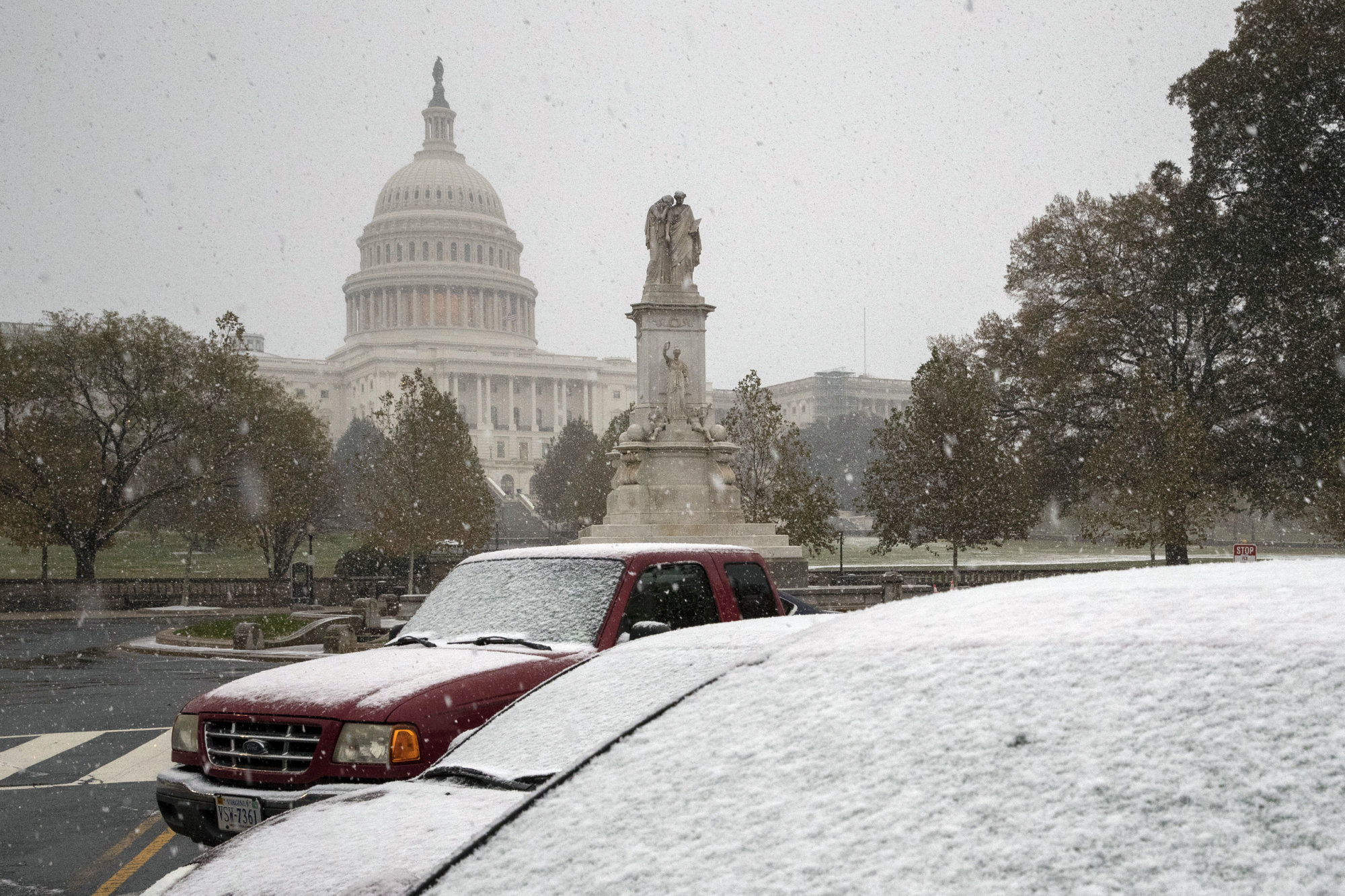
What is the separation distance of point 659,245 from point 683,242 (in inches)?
21.2

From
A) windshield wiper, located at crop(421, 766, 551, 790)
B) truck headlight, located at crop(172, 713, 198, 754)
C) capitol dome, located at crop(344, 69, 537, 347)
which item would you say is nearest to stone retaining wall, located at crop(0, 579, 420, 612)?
truck headlight, located at crop(172, 713, 198, 754)

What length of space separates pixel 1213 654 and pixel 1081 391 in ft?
119

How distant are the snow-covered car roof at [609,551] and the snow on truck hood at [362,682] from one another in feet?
2.49

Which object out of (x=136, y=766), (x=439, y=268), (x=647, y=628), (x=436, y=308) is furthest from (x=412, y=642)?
(x=436, y=308)

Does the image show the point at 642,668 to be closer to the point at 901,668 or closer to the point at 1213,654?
the point at 901,668

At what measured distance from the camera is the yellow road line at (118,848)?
6344 millimetres

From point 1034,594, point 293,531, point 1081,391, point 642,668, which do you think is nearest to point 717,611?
point 642,668

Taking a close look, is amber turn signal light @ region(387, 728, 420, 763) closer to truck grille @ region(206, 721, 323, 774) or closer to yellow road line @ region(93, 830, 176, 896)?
truck grille @ region(206, 721, 323, 774)

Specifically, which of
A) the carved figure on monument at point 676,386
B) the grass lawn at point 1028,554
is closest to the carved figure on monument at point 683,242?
the carved figure on monument at point 676,386

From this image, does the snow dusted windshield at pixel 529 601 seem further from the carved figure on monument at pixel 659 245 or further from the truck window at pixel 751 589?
the carved figure on monument at pixel 659 245

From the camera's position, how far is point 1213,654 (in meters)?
1.78

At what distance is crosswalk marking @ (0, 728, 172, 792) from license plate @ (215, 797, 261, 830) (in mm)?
3689

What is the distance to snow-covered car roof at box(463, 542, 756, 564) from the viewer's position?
688 cm

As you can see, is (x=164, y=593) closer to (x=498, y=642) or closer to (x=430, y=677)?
(x=498, y=642)
